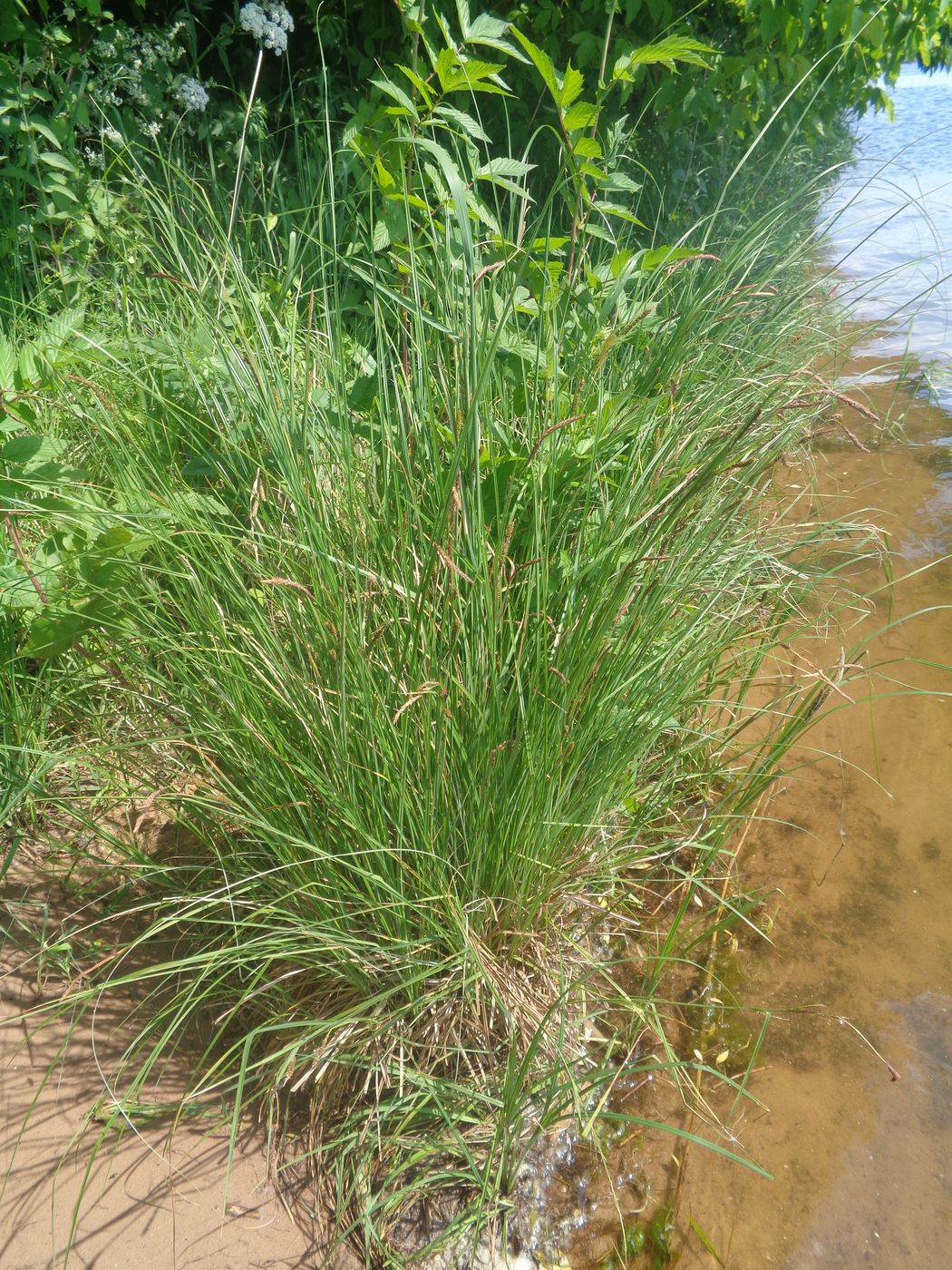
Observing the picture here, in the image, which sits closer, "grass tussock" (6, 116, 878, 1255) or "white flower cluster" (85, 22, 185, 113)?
"grass tussock" (6, 116, 878, 1255)

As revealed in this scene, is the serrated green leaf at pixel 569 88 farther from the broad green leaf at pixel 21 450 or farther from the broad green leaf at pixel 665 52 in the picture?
the broad green leaf at pixel 21 450

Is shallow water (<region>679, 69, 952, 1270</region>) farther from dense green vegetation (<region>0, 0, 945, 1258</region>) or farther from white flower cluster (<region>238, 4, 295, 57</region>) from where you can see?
white flower cluster (<region>238, 4, 295, 57</region>)

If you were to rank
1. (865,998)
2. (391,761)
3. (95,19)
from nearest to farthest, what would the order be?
(391,761) → (865,998) → (95,19)

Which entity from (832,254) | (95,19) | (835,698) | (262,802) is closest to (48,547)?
(262,802)

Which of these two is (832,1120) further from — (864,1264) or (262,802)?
(262,802)

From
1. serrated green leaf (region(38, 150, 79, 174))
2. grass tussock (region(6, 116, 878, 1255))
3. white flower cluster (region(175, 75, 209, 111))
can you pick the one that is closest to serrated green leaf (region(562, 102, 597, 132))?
grass tussock (region(6, 116, 878, 1255))

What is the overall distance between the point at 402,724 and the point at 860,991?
105cm

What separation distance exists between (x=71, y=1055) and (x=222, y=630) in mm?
706

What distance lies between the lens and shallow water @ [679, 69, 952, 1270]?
149 centimetres

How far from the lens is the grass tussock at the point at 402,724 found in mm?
1410

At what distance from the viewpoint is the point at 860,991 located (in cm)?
181

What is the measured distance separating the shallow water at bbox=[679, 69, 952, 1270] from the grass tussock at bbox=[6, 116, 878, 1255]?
22 cm

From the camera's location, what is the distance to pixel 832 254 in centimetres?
622

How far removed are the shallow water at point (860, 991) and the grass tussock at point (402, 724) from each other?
0.22 meters
